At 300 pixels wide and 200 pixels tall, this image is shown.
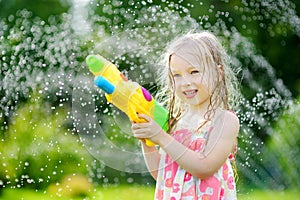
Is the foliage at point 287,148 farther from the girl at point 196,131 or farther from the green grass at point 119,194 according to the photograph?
the girl at point 196,131

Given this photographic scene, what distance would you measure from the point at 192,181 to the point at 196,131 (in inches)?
3.4

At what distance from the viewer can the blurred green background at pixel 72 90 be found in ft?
7.23

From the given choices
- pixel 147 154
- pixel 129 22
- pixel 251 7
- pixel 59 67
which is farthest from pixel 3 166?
pixel 147 154

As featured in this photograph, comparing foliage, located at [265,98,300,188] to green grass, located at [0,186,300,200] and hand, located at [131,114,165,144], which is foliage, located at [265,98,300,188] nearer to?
green grass, located at [0,186,300,200]

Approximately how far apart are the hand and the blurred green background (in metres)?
0.91

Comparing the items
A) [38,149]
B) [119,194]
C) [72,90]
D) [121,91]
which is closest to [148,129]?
[121,91]

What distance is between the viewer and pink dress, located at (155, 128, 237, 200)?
117 centimetres

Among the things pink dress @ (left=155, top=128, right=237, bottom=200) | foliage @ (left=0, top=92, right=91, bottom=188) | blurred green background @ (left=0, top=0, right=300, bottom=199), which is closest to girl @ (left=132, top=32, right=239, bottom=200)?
pink dress @ (left=155, top=128, right=237, bottom=200)

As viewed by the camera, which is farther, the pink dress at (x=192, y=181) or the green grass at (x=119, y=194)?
the green grass at (x=119, y=194)

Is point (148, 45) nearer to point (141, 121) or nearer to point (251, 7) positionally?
point (141, 121)

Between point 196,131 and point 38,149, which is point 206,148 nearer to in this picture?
point 196,131

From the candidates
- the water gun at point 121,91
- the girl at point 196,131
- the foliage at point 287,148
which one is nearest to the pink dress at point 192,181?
the girl at point 196,131

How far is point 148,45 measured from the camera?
1.47 m

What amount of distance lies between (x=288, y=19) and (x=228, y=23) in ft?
0.70
